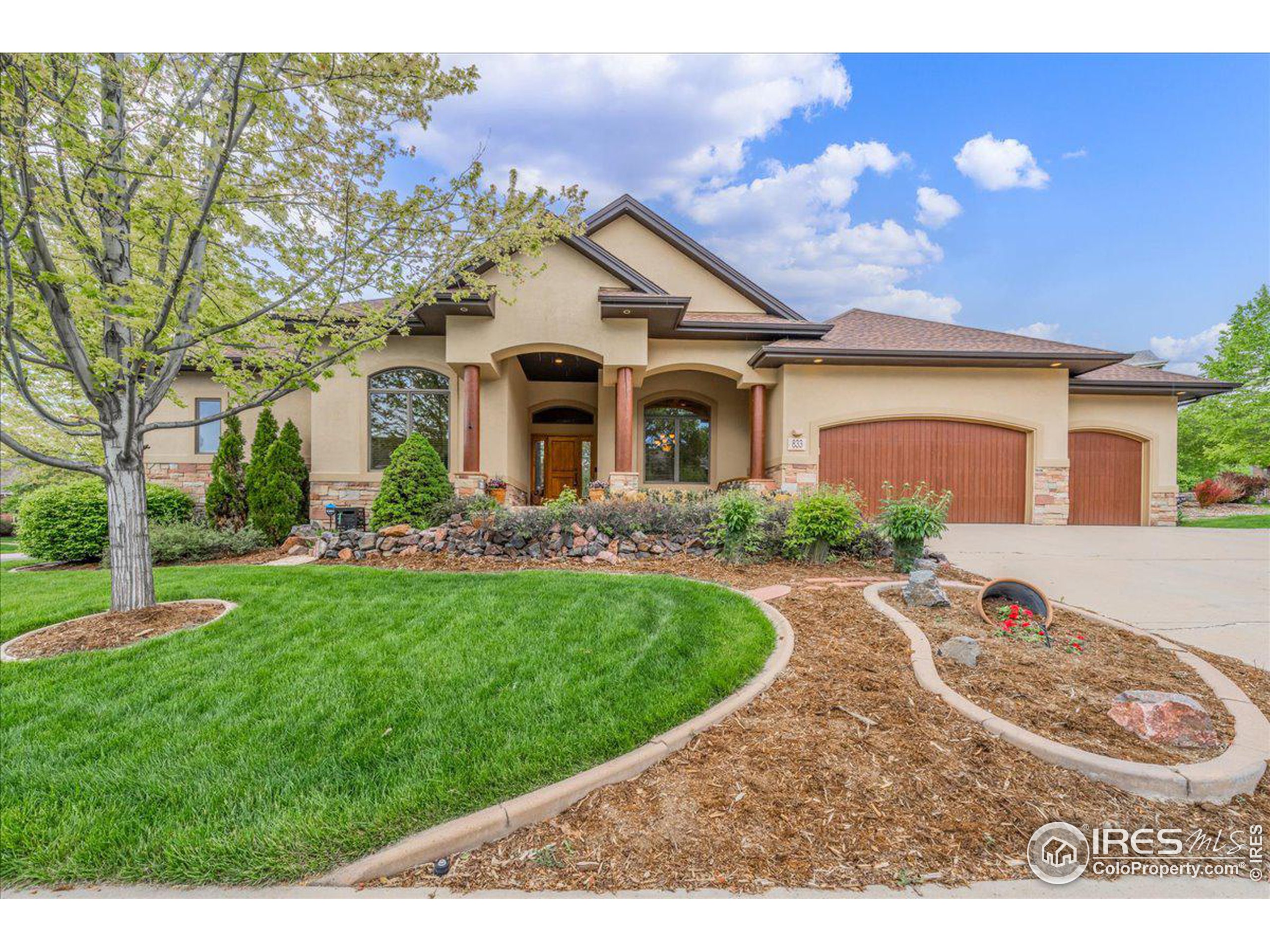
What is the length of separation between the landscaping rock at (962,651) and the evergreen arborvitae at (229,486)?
1031 centimetres

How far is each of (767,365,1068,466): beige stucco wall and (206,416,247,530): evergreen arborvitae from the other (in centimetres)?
1004

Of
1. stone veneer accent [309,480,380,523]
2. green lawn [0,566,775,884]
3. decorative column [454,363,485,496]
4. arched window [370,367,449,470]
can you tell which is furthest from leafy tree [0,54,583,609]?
arched window [370,367,449,470]

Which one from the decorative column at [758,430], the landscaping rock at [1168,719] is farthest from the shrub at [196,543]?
the landscaping rock at [1168,719]

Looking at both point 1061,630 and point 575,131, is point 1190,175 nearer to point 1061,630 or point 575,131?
point 1061,630

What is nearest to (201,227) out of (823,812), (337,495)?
(823,812)

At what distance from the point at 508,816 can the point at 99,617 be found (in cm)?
428

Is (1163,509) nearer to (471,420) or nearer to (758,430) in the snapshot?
(758,430)

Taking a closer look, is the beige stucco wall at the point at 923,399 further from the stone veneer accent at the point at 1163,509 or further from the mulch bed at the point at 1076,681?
the mulch bed at the point at 1076,681

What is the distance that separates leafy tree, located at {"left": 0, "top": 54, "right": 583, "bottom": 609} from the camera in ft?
10.2

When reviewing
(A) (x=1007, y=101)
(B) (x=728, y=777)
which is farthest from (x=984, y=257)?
(B) (x=728, y=777)

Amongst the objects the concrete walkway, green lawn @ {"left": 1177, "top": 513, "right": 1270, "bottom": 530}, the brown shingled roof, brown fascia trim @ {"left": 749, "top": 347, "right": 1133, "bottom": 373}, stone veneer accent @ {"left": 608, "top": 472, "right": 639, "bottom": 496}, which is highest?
the brown shingled roof

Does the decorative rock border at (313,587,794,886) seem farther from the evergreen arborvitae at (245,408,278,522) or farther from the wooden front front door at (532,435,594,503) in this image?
the wooden front front door at (532,435,594,503)

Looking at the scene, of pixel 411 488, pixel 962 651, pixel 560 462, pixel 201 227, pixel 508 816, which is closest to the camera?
pixel 508 816

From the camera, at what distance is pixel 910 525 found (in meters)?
4.76
